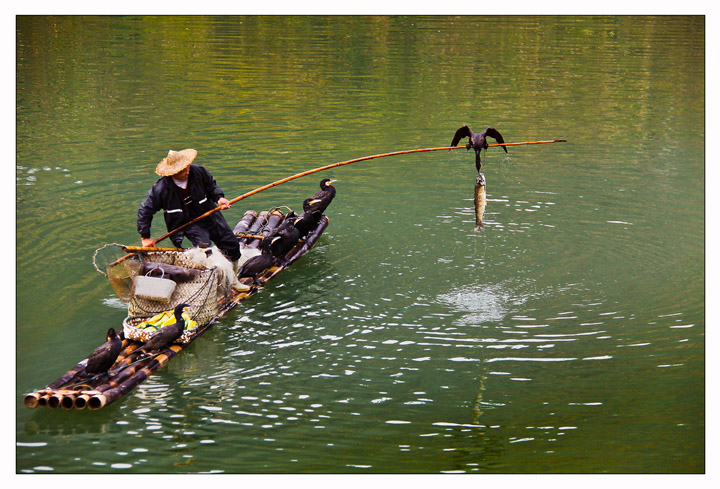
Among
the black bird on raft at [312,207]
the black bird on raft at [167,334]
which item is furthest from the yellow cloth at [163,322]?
the black bird on raft at [312,207]

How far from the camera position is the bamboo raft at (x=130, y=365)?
253 inches

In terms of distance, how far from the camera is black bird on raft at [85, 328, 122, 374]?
662cm

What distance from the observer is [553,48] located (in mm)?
26141

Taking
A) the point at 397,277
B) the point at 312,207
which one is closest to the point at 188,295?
the point at 397,277

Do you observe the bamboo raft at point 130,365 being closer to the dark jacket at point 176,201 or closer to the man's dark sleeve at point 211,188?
the dark jacket at point 176,201

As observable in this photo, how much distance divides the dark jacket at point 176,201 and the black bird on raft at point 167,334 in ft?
3.21

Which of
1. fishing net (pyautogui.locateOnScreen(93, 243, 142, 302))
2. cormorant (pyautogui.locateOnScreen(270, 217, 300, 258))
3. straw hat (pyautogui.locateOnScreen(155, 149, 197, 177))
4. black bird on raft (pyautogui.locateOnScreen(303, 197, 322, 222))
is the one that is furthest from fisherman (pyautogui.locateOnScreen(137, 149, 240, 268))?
black bird on raft (pyautogui.locateOnScreen(303, 197, 322, 222))

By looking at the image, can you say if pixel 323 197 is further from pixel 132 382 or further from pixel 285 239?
pixel 132 382

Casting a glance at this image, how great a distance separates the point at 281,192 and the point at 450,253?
3.59 meters

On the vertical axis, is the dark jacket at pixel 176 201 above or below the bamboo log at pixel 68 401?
above

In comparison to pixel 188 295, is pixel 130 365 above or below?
below

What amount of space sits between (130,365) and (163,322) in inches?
24.9

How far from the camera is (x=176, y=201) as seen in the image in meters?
8.12

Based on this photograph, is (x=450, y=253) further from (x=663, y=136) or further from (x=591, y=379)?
(x=663, y=136)
